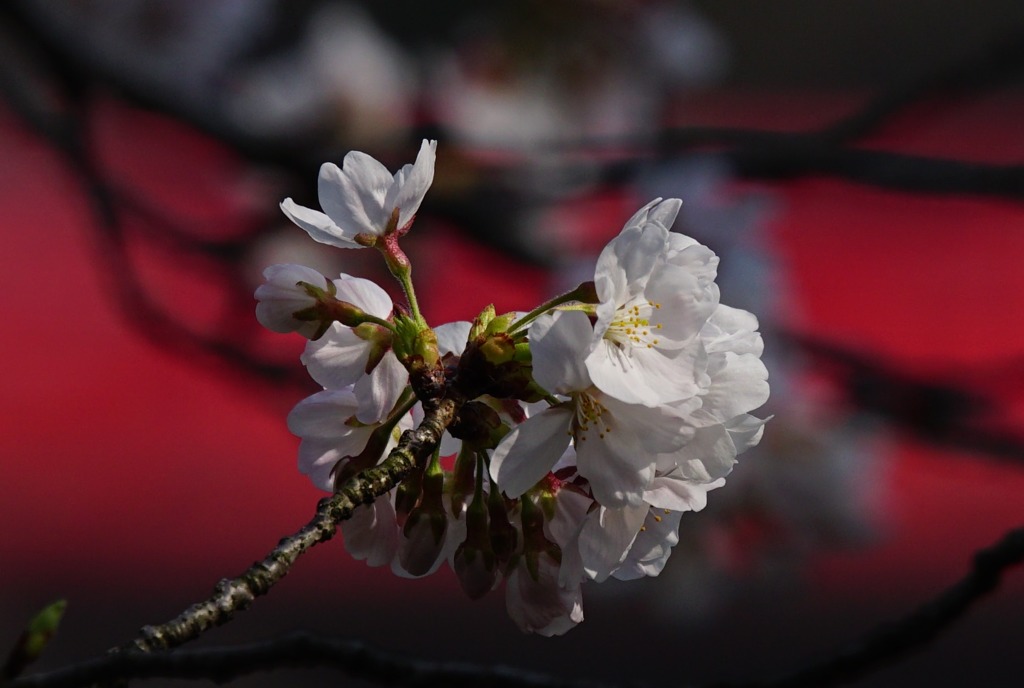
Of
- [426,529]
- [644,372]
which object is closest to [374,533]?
[426,529]

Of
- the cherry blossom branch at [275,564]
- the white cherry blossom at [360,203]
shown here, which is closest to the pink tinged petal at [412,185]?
the white cherry blossom at [360,203]

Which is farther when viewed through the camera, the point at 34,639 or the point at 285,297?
the point at 285,297

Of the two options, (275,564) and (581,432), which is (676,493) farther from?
(275,564)

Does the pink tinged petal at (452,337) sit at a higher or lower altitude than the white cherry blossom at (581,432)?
higher

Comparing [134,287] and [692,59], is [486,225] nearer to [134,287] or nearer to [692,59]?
[134,287]

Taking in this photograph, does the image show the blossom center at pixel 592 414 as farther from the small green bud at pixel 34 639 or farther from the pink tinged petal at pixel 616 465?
the small green bud at pixel 34 639

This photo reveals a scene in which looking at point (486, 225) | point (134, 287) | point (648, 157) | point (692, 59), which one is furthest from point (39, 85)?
point (692, 59)
